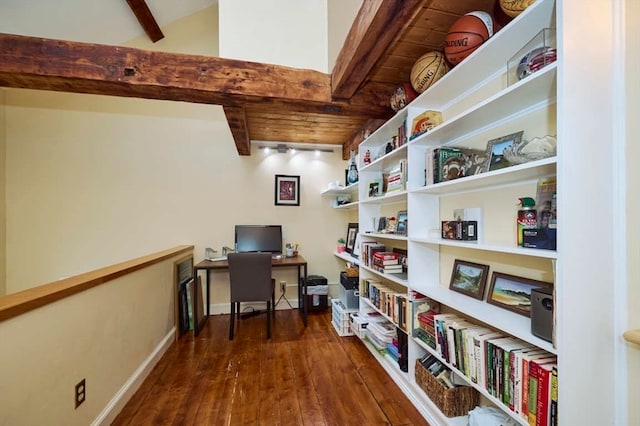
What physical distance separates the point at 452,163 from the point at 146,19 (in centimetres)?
396

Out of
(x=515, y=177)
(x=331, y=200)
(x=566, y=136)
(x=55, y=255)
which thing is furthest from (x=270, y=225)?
(x=566, y=136)

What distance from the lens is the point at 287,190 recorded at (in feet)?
12.4

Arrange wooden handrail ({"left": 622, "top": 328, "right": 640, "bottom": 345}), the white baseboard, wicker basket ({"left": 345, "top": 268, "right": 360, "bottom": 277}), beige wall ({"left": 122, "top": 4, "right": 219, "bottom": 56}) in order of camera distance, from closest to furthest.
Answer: wooden handrail ({"left": 622, "top": 328, "right": 640, "bottom": 345})
the white baseboard
wicker basket ({"left": 345, "top": 268, "right": 360, "bottom": 277})
beige wall ({"left": 122, "top": 4, "right": 219, "bottom": 56})

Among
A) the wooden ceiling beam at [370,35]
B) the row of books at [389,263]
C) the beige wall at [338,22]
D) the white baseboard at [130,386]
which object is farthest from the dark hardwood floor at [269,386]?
the beige wall at [338,22]

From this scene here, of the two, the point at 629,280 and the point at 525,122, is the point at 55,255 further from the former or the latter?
the point at 629,280

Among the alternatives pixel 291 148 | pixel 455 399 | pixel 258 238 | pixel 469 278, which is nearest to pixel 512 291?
pixel 469 278

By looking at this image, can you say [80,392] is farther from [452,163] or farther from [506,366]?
[452,163]

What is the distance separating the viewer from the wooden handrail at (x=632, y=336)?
952 millimetres

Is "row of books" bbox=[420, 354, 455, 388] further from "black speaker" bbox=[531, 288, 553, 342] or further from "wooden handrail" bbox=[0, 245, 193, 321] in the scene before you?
"wooden handrail" bbox=[0, 245, 193, 321]

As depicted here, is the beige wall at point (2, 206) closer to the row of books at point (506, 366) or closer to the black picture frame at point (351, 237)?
the black picture frame at point (351, 237)

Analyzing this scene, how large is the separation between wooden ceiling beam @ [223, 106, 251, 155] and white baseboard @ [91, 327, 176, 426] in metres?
2.13

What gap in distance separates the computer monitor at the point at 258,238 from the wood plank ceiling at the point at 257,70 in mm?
1726

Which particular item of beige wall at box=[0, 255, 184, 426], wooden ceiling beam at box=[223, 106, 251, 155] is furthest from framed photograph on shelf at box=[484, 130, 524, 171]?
beige wall at box=[0, 255, 184, 426]

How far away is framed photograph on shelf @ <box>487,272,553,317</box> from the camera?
126 centimetres
